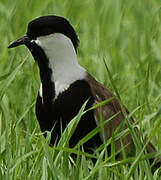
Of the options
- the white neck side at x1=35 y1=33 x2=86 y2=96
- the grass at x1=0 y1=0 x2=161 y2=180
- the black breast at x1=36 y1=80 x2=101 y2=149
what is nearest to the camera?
the grass at x1=0 y1=0 x2=161 y2=180

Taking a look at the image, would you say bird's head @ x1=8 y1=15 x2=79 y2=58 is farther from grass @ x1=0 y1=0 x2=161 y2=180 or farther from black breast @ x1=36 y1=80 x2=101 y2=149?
black breast @ x1=36 y1=80 x2=101 y2=149

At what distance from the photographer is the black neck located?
518cm

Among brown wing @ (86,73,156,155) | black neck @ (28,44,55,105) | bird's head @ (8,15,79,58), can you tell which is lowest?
brown wing @ (86,73,156,155)

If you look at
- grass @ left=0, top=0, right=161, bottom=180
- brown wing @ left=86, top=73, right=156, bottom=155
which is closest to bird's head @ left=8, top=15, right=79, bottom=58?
grass @ left=0, top=0, right=161, bottom=180

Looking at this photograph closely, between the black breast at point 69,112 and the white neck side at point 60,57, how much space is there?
79 millimetres

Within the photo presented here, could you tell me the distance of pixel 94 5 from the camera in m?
8.41

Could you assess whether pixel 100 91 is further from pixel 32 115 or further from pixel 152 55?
pixel 152 55

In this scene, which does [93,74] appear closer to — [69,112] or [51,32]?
[51,32]

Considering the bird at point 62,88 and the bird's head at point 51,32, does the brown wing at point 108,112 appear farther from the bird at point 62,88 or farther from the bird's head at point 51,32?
the bird's head at point 51,32

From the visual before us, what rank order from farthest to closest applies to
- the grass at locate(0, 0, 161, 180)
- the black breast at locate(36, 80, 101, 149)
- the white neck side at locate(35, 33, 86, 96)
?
the white neck side at locate(35, 33, 86, 96) → the black breast at locate(36, 80, 101, 149) → the grass at locate(0, 0, 161, 180)

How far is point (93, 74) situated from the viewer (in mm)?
6645

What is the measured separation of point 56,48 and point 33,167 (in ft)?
3.40

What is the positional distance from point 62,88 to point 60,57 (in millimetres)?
222

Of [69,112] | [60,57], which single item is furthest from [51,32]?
[69,112]
